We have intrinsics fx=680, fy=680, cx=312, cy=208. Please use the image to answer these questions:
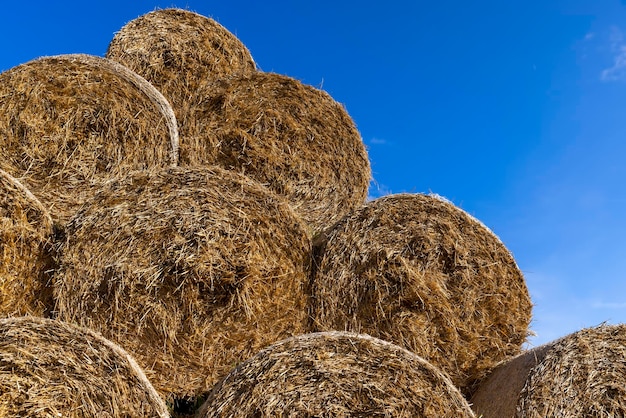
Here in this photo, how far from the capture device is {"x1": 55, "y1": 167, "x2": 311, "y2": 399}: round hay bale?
3092 mm

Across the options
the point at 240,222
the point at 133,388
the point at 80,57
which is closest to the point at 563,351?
the point at 240,222

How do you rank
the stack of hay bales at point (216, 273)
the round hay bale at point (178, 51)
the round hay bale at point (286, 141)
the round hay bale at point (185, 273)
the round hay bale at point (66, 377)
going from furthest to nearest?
the round hay bale at point (178, 51)
the round hay bale at point (286, 141)
the round hay bale at point (185, 273)
the stack of hay bales at point (216, 273)
the round hay bale at point (66, 377)

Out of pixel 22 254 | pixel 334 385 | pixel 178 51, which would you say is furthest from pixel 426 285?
pixel 178 51

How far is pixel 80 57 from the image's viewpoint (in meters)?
3.92

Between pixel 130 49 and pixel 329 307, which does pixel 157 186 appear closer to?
pixel 329 307

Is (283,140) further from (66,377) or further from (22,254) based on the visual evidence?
(66,377)

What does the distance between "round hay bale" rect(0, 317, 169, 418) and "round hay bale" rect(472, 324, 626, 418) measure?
1446mm

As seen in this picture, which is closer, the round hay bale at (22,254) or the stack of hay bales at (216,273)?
the stack of hay bales at (216,273)

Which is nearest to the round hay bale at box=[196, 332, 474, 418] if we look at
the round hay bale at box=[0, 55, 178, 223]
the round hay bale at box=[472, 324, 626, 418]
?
the round hay bale at box=[472, 324, 626, 418]

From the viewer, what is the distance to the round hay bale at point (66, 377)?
2475mm

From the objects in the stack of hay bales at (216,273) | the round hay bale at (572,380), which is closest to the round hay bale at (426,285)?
the stack of hay bales at (216,273)

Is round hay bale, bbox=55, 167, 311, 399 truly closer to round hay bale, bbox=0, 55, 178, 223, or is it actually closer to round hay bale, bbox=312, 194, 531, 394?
round hay bale, bbox=312, 194, 531, 394

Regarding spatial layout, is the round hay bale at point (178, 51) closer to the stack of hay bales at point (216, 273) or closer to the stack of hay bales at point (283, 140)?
the stack of hay bales at point (283, 140)

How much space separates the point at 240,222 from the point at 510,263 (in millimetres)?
1370
